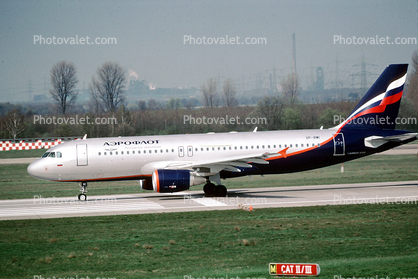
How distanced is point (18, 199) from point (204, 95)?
285 ft

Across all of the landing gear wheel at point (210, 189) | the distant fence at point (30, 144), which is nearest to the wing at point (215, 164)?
the landing gear wheel at point (210, 189)

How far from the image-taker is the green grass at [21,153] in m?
60.1

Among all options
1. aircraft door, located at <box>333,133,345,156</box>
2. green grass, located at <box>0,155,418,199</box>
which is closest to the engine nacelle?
green grass, located at <box>0,155,418,199</box>

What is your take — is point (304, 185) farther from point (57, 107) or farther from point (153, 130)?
point (57, 107)

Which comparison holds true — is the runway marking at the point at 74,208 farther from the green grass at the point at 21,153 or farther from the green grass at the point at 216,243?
the green grass at the point at 21,153

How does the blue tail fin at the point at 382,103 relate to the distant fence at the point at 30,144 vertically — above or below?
above

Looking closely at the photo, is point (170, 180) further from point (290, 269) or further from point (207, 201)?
point (290, 269)

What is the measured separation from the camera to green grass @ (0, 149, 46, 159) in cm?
6006

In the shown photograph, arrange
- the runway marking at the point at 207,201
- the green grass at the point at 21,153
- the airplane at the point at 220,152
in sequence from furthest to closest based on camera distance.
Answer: the green grass at the point at 21,153 < the airplane at the point at 220,152 < the runway marking at the point at 207,201

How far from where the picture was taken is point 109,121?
66562mm

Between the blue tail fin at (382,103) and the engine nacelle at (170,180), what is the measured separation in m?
10.5

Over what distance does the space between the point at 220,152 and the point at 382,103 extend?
10.6 metres

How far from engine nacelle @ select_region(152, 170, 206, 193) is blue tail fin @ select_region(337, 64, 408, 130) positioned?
10.5 metres

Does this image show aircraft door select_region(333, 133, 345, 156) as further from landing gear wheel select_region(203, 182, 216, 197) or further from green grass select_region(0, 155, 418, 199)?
landing gear wheel select_region(203, 182, 216, 197)
